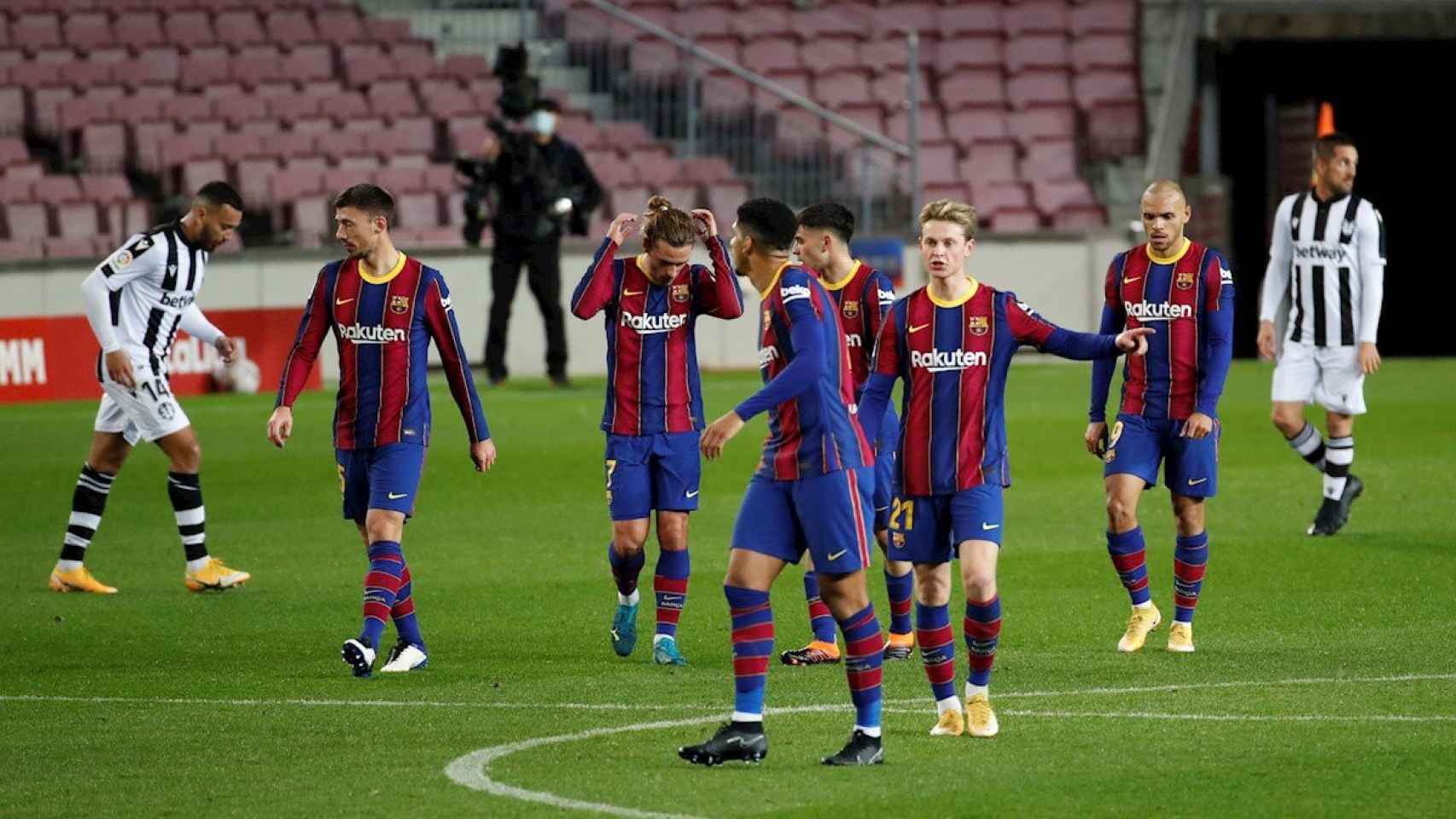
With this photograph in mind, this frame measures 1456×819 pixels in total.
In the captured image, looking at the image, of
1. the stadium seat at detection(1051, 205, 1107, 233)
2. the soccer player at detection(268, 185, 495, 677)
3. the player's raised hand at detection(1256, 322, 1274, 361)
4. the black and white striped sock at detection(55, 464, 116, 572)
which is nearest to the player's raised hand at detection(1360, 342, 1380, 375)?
the player's raised hand at detection(1256, 322, 1274, 361)

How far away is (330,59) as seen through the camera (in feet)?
90.2

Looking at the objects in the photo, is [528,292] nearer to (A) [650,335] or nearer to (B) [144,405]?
(B) [144,405]

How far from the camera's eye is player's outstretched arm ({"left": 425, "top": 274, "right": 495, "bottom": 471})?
9523 millimetres

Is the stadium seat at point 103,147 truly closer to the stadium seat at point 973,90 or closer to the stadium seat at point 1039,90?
the stadium seat at point 973,90

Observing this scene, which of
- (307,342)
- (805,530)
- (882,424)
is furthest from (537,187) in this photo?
(805,530)

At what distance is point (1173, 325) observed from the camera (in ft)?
32.2

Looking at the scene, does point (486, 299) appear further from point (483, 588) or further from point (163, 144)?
point (483, 588)

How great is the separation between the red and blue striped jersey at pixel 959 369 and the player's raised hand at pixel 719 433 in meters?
1.02

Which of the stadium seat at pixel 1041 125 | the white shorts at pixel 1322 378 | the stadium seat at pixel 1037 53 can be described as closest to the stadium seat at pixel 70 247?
the stadium seat at pixel 1041 125

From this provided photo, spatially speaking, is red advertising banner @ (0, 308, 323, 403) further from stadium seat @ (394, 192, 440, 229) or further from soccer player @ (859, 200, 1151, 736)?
soccer player @ (859, 200, 1151, 736)

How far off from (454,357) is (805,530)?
103 inches

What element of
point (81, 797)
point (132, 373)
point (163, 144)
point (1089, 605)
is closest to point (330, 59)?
point (163, 144)

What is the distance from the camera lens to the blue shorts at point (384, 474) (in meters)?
9.45

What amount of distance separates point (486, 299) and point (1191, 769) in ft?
60.3
